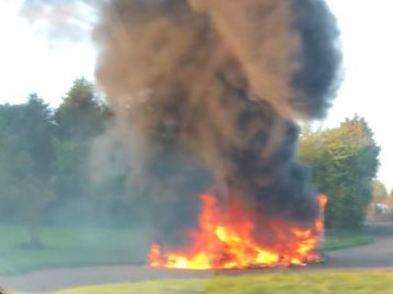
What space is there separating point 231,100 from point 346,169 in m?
9.32

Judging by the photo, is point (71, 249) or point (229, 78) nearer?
point (229, 78)

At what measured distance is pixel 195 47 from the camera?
2522 centimetres

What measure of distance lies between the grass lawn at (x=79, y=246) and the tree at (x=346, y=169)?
3.83 feet

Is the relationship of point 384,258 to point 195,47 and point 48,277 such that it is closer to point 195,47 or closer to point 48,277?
point 195,47

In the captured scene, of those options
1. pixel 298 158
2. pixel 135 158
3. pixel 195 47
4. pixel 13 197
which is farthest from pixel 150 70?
pixel 13 197

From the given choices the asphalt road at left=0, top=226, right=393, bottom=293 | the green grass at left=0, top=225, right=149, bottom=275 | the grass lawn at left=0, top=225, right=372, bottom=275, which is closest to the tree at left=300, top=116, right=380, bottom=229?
the grass lawn at left=0, top=225, right=372, bottom=275

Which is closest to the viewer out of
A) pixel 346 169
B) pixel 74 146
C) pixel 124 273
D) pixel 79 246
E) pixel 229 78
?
pixel 124 273

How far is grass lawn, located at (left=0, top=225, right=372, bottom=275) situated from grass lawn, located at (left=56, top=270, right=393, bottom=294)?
5947 mm

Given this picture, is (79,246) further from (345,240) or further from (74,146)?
(345,240)

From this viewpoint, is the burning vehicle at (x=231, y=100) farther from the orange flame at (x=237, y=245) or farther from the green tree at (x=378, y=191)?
the green tree at (x=378, y=191)

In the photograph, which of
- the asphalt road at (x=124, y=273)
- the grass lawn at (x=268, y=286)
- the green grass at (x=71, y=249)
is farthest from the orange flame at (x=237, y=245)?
the grass lawn at (x=268, y=286)

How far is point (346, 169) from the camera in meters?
33.4

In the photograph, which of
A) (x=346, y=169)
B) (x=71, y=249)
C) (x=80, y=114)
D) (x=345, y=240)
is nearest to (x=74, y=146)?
(x=80, y=114)

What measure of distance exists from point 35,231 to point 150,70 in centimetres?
823
